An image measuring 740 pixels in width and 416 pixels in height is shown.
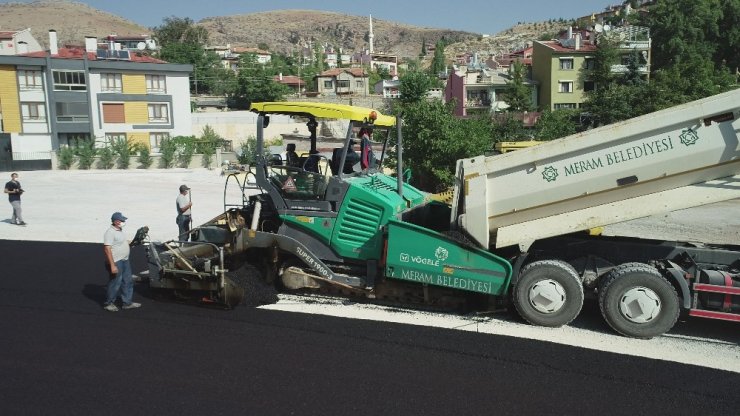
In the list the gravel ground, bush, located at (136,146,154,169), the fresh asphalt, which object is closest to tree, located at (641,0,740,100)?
the gravel ground

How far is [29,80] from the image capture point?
139 feet

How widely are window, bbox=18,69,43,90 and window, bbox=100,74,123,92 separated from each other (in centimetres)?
394

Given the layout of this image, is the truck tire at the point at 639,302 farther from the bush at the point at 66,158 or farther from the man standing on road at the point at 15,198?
the bush at the point at 66,158

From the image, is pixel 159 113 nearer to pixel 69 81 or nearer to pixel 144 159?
pixel 69 81

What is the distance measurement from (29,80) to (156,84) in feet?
27.6

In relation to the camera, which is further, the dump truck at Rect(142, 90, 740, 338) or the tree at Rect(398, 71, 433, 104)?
the tree at Rect(398, 71, 433, 104)

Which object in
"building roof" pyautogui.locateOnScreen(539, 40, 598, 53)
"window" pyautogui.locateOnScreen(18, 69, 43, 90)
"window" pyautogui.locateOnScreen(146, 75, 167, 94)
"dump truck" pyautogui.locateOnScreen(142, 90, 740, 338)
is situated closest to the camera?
"dump truck" pyautogui.locateOnScreen(142, 90, 740, 338)

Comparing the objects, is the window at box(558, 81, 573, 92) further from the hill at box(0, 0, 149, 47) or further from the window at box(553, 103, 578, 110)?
the hill at box(0, 0, 149, 47)

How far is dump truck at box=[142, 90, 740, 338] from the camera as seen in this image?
681cm

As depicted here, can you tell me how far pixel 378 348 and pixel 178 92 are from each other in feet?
147

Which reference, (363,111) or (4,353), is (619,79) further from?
(4,353)

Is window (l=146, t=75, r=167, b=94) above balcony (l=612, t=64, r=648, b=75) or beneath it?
beneath

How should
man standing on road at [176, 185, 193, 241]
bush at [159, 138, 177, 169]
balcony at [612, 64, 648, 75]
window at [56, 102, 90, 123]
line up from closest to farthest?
man standing on road at [176, 185, 193, 241] < bush at [159, 138, 177, 169] < window at [56, 102, 90, 123] < balcony at [612, 64, 648, 75]

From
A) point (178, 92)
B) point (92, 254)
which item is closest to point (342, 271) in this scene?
point (92, 254)
